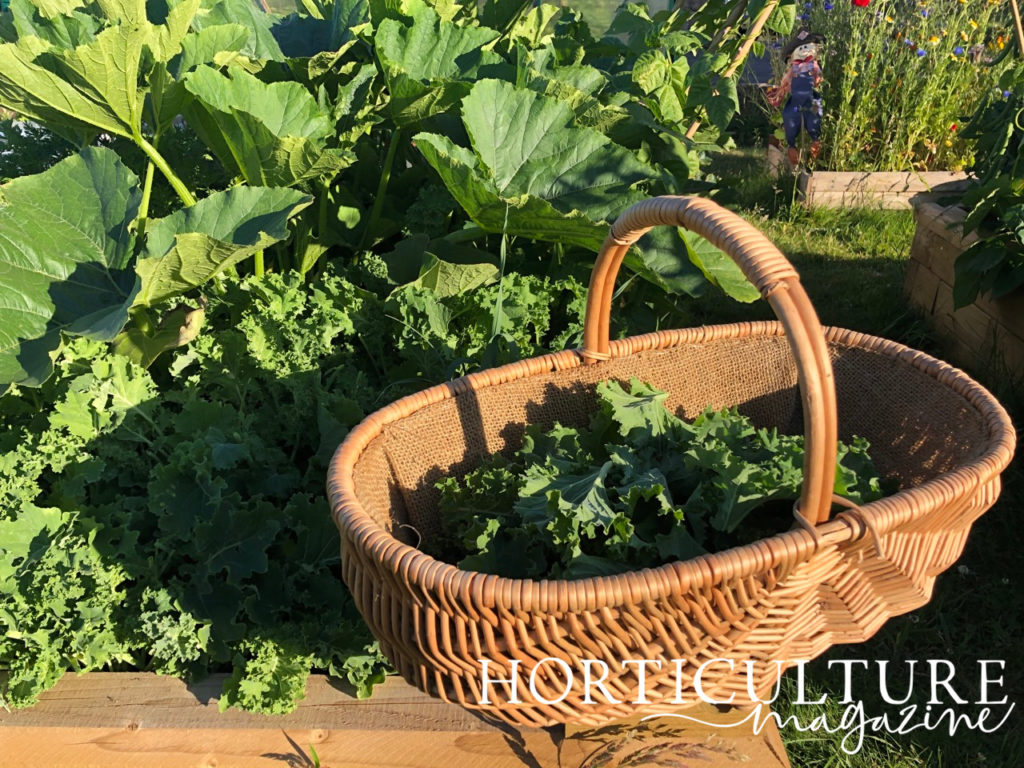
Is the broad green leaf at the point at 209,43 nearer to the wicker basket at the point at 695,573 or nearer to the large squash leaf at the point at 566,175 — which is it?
the large squash leaf at the point at 566,175

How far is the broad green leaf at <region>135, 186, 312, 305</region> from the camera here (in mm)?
1839

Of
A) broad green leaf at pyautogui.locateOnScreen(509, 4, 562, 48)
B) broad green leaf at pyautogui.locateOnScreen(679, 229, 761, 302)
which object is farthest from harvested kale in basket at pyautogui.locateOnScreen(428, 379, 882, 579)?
broad green leaf at pyautogui.locateOnScreen(509, 4, 562, 48)

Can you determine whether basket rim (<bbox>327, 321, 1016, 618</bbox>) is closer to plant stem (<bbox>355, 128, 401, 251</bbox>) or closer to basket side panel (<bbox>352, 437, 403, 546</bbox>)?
basket side panel (<bbox>352, 437, 403, 546</bbox>)

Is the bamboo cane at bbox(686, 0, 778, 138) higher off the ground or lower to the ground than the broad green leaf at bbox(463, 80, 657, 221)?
higher

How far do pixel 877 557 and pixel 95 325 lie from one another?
4.87 ft

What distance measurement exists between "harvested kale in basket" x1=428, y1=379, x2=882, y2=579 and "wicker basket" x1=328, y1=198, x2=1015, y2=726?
14 centimetres

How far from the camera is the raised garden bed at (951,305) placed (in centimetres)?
287

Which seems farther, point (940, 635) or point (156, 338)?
point (940, 635)

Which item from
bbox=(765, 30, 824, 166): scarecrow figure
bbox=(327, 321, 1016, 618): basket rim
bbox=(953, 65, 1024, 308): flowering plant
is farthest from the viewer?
bbox=(765, 30, 824, 166): scarecrow figure

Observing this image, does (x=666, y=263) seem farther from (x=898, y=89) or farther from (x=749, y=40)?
(x=898, y=89)

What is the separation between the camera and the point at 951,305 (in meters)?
3.21

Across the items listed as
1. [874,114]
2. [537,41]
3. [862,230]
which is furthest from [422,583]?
[874,114]

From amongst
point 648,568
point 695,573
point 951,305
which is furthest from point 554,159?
point 951,305

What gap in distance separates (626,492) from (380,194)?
120 cm
